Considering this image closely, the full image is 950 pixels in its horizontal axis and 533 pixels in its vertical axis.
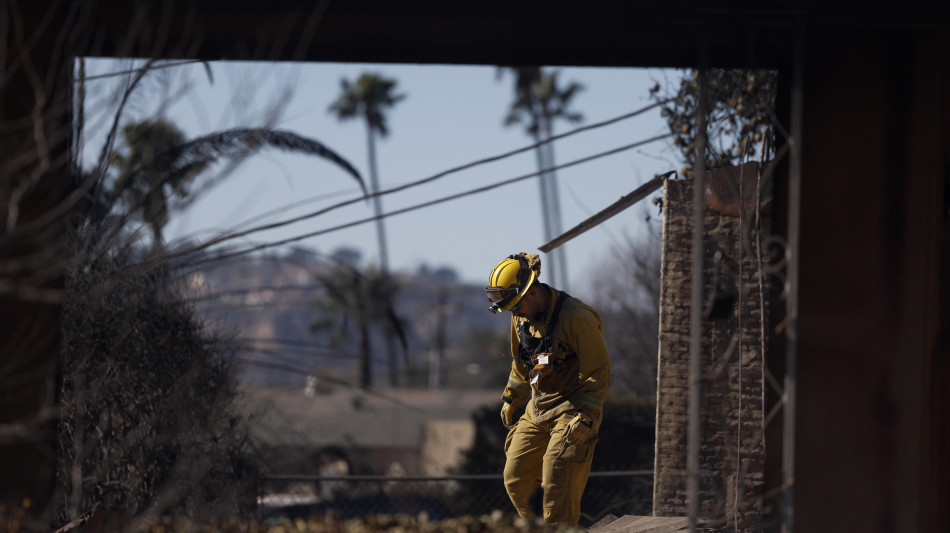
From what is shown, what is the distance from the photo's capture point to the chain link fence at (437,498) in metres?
8.95

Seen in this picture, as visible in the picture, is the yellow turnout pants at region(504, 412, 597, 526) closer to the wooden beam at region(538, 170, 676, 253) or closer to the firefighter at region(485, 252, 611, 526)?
the firefighter at region(485, 252, 611, 526)

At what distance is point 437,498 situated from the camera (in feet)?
46.4

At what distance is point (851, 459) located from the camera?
4.54 metres

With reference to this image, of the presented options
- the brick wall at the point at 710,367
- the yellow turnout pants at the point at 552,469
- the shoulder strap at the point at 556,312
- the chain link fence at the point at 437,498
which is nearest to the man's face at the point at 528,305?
the shoulder strap at the point at 556,312

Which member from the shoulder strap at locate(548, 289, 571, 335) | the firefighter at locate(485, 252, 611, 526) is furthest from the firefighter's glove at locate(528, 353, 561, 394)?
the shoulder strap at locate(548, 289, 571, 335)

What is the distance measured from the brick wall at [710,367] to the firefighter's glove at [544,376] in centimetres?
178

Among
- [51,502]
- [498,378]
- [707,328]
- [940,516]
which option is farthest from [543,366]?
[498,378]

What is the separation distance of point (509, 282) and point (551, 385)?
2.47ft

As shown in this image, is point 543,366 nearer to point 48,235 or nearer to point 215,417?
point 215,417

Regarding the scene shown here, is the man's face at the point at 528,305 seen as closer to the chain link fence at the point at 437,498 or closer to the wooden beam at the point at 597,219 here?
the wooden beam at the point at 597,219

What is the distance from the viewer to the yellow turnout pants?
21.4ft

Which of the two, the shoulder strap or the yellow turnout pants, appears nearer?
the yellow turnout pants

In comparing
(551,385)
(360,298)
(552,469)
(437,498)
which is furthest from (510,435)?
(437,498)

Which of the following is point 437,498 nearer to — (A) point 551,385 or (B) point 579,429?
Result: (A) point 551,385
